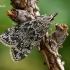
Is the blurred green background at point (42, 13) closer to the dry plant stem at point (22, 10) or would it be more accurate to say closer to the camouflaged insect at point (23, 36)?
the camouflaged insect at point (23, 36)

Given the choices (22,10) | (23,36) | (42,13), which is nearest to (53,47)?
(22,10)

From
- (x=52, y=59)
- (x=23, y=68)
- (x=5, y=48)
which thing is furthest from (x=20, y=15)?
(x=23, y=68)

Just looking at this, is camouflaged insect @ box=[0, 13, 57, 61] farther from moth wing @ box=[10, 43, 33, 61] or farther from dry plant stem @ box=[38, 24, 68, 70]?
dry plant stem @ box=[38, 24, 68, 70]

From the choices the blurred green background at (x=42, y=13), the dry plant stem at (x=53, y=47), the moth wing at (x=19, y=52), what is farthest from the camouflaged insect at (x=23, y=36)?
the blurred green background at (x=42, y=13)

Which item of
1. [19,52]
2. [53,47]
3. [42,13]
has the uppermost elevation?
[42,13]

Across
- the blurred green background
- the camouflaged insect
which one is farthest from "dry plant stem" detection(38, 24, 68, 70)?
the blurred green background

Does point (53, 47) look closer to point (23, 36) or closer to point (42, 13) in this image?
point (23, 36)

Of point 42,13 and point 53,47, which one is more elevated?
point 42,13
